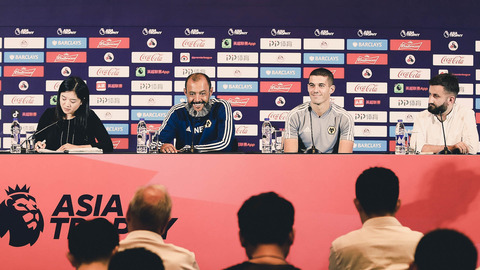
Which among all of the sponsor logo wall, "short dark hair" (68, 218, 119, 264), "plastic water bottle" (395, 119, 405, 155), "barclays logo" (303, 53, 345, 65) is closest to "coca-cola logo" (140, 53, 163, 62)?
the sponsor logo wall

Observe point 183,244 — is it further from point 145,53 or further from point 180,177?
point 145,53

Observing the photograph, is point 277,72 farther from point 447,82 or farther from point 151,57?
→ point 447,82

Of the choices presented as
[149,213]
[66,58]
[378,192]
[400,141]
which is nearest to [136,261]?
[149,213]

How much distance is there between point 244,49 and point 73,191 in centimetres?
326

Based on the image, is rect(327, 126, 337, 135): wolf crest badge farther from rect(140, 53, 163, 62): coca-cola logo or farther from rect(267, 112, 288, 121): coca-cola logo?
rect(140, 53, 163, 62): coca-cola logo

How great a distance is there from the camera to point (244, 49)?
220 inches

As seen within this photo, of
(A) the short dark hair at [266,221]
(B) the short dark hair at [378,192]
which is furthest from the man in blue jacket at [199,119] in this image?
(A) the short dark hair at [266,221]

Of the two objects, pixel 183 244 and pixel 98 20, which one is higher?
pixel 98 20

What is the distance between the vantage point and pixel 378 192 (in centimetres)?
185

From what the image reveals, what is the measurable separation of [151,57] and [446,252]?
485 centimetres

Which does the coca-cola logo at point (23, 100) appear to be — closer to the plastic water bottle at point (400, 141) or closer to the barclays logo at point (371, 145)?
the barclays logo at point (371, 145)

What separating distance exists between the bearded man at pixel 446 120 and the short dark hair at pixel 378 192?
204 cm

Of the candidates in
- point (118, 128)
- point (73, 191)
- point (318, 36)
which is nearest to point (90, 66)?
point (118, 128)

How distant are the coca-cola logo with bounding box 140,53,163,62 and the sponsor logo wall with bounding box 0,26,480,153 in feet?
0.04
